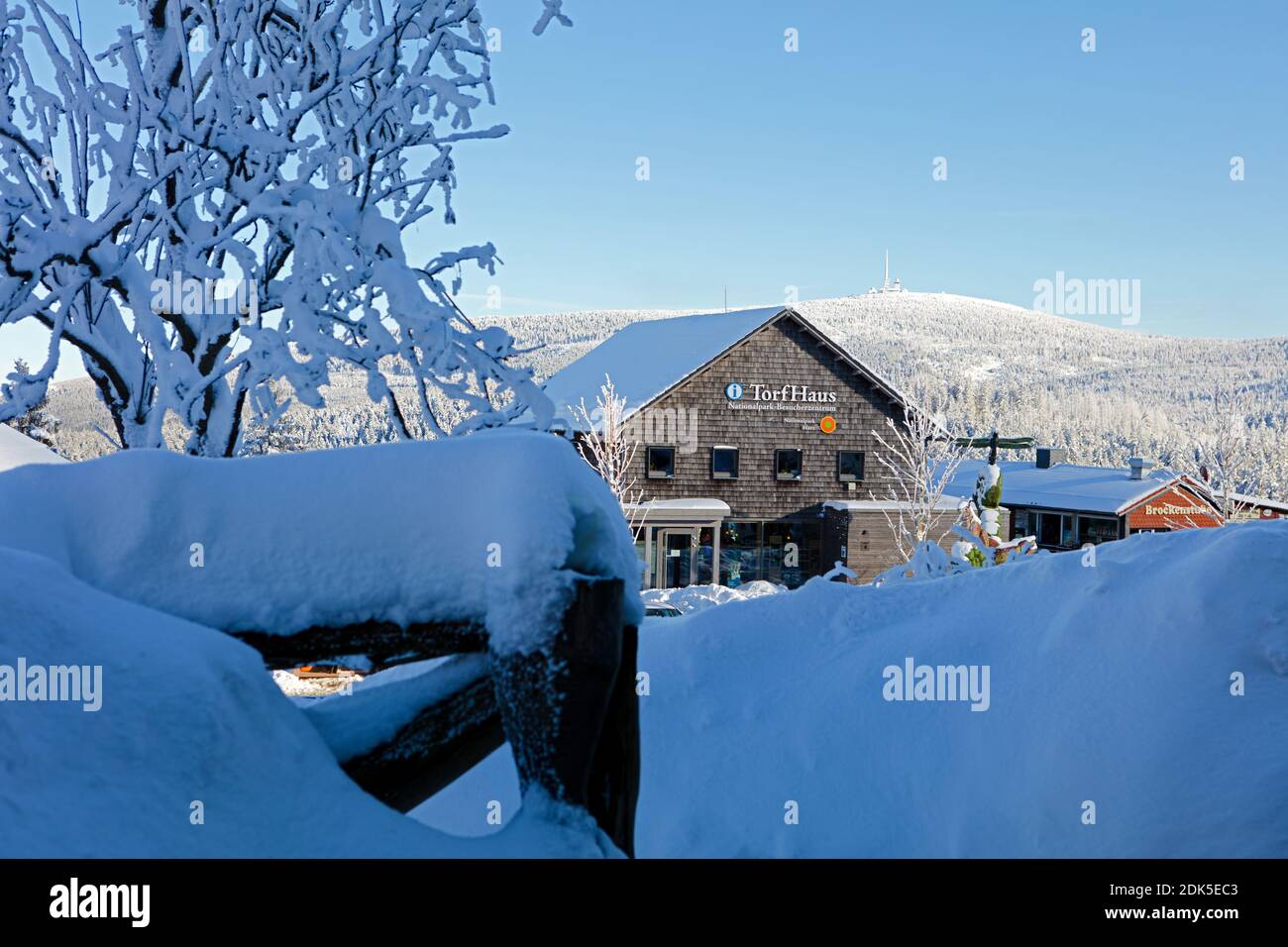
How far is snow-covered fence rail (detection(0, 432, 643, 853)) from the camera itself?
1.96 m

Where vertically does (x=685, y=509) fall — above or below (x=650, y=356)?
below

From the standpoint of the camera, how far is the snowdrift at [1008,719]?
3191 mm

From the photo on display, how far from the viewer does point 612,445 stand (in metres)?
26.2

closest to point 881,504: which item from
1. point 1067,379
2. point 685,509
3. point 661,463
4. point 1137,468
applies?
point 685,509

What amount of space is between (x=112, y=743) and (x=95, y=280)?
5583 millimetres

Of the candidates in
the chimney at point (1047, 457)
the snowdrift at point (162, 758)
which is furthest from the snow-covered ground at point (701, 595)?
the chimney at point (1047, 457)

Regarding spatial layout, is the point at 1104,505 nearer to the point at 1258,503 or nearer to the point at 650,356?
the point at 1258,503

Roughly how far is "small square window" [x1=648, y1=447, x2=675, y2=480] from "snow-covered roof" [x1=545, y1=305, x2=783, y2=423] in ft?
5.70

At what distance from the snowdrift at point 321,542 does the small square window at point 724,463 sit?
92.7ft

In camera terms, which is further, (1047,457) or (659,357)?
(1047,457)

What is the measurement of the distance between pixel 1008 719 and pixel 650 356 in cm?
2973

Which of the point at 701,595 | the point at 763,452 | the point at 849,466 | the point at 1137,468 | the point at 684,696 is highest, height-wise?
the point at 763,452

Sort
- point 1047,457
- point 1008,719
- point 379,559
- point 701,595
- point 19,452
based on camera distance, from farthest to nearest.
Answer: point 1047,457, point 701,595, point 1008,719, point 19,452, point 379,559

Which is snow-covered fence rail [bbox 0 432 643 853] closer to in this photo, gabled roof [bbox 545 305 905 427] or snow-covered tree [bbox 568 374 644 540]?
snow-covered tree [bbox 568 374 644 540]
